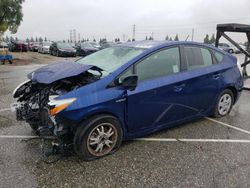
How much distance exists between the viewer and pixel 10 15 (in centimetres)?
1639

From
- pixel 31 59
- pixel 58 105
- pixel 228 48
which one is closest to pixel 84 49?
pixel 31 59

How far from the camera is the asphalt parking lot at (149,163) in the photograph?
9.39ft

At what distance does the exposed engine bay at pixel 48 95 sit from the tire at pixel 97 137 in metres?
0.21

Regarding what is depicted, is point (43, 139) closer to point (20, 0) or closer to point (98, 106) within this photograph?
point (98, 106)

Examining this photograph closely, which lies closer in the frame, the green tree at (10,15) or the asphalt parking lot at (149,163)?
the asphalt parking lot at (149,163)

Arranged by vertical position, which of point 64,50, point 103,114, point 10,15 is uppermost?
point 10,15

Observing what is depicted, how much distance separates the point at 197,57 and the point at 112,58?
1532 mm

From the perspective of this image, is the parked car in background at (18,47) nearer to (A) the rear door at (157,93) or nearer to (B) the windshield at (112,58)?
(B) the windshield at (112,58)

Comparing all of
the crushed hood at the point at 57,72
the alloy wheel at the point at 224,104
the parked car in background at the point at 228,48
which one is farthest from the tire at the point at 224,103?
the parked car in background at the point at 228,48

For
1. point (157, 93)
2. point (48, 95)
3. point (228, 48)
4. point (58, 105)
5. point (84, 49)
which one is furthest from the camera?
point (228, 48)

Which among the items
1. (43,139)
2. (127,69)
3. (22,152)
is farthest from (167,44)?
(22,152)

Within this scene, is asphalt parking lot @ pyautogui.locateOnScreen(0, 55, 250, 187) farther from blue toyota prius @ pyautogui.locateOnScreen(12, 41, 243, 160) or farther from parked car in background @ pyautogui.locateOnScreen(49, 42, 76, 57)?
parked car in background @ pyautogui.locateOnScreen(49, 42, 76, 57)

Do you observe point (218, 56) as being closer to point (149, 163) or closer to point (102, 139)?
point (149, 163)

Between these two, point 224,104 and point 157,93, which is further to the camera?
point 224,104
